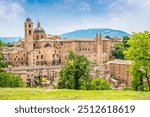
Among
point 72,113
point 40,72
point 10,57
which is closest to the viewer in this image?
point 72,113

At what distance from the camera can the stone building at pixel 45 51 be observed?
185 ft

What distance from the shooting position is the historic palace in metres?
55.0

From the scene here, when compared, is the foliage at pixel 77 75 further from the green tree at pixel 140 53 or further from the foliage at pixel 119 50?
the foliage at pixel 119 50

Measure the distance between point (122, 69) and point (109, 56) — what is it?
14.7 meters

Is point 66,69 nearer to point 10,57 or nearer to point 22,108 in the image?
point 22,108

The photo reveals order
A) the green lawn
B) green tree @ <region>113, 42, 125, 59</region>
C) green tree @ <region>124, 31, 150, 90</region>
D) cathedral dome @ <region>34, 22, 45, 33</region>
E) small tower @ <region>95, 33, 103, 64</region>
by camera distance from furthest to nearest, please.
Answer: green tree @ <region>113, 42, 125, 59</region>, cathedral dome @ <region>34, 22, 45, 33</region>, small tower @ <region>95, 33, 103, 64</region>, green tree @ <region>124, 31, 150, 90</region>, the green lawn

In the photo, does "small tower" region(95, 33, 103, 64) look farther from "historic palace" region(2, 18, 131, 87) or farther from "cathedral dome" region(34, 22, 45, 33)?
"cathedral dome" region(34, 22, 45, 33)

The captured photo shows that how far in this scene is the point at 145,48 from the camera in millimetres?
22156

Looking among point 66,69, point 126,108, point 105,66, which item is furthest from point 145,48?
point 105,66

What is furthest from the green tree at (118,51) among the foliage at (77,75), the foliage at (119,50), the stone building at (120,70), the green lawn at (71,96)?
the green lawn at (71,96)

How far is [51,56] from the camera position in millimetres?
64188

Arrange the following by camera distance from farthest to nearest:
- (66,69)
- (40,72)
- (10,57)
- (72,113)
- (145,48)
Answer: (10,57) < (40,72) < (66,69) < (145,48) < (72,113)

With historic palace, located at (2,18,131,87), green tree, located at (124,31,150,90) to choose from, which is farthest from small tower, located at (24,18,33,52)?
green tree, located at (124,31,150,90)

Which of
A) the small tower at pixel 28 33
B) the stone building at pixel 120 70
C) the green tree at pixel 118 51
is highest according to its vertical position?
the small tower at pixel 28 33
